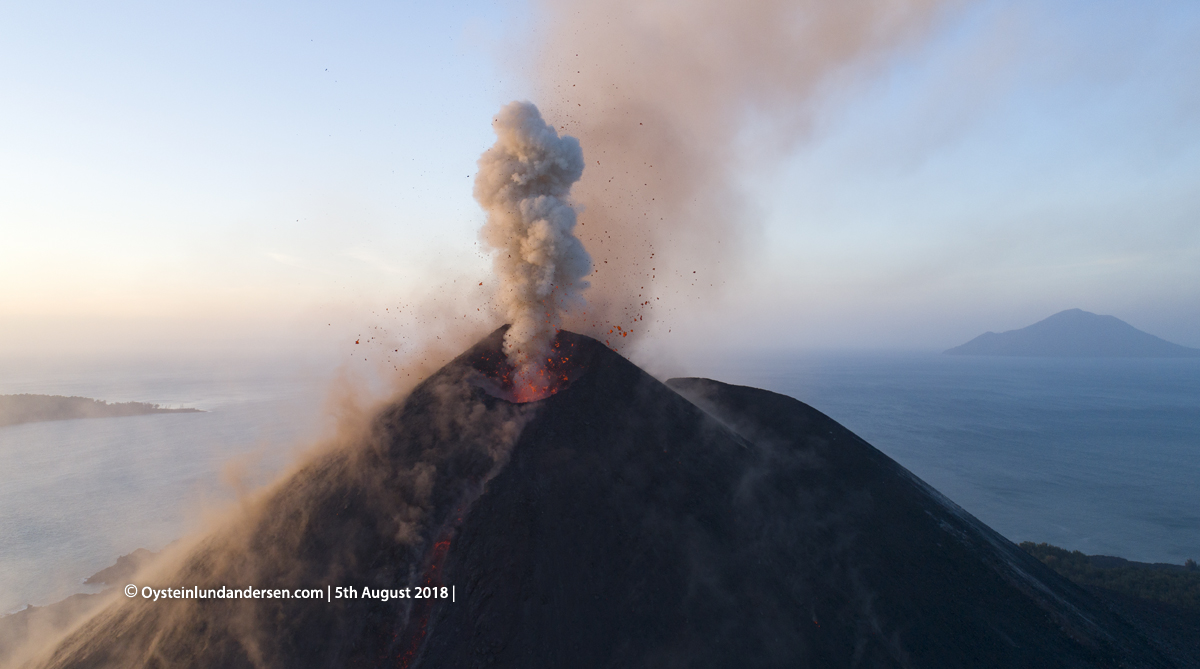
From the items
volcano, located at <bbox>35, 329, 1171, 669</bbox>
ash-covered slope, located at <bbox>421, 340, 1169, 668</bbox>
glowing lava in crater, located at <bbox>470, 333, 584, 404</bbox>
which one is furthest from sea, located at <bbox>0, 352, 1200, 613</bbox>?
ash-covered slope, located at <bbox>421, 340, 1169, 668</bbox>

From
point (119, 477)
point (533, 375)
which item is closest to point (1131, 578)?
point (533, 375)

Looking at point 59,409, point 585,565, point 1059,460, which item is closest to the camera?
point 585,565

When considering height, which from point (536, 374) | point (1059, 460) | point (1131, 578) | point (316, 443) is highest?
point (1059, 460)

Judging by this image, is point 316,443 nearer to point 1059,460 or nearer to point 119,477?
point 119,477

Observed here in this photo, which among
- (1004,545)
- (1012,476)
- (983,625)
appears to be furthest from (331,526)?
(1012,476)

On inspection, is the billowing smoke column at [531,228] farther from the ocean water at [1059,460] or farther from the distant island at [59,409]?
the distant island at [59,409]

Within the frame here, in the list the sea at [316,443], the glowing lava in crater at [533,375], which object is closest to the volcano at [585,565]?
the glowing lava in crater at [533,375]

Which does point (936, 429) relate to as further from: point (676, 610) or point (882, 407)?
point (676, 610)

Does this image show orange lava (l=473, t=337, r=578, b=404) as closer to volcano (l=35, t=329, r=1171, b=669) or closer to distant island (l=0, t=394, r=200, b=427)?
volcano (l=35, t=329, r=1171, b=669)
